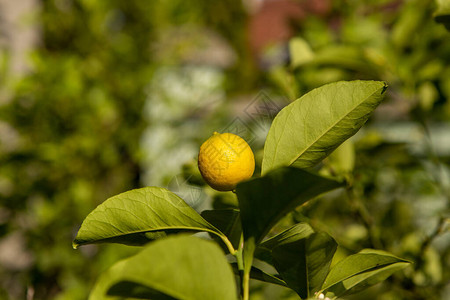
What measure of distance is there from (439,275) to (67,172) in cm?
127

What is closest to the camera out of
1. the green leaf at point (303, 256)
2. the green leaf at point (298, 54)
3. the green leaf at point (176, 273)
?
the green leaf at point (176, 273)

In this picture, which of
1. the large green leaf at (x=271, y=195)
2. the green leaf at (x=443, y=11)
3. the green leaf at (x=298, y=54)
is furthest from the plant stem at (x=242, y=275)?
the green leaf at (x=298, y=54)

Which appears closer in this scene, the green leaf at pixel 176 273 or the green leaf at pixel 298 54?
the green leaf at pixel 176 273

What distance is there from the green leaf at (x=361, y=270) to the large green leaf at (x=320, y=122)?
4.2 inches

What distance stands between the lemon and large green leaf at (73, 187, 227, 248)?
1.8 inches

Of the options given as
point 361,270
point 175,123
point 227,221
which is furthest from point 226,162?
point 175,123

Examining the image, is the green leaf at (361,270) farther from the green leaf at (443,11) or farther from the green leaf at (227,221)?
the green leaf at (443,11)

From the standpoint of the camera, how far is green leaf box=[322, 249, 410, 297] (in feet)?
1.23

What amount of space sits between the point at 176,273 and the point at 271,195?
0.29 feet

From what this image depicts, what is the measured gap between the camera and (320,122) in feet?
1.16

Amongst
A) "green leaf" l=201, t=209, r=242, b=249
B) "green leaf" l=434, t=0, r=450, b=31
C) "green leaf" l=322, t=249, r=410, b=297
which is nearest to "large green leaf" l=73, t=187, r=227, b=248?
"green leaf" l=201, t=209, r=242, b=249

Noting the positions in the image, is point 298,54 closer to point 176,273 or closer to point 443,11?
point 443,11

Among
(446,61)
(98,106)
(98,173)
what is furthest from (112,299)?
(98,173)

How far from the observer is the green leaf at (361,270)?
14.7 inches
